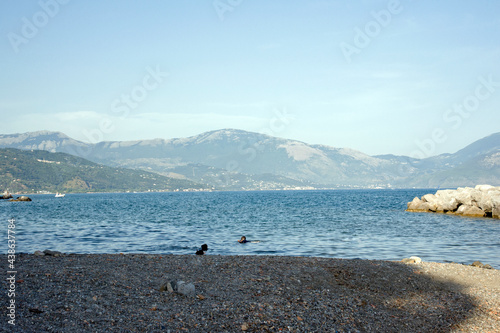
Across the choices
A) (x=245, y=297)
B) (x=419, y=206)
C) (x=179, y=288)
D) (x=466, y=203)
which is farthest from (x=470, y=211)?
(x=179, y=288)

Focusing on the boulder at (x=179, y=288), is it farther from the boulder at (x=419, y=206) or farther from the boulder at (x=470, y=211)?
the boulder at (x=419, y=206)

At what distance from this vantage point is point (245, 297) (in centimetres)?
1325

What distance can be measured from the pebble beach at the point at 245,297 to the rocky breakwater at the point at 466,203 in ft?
141

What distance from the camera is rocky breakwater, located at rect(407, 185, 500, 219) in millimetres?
55406

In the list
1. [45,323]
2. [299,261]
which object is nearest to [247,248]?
[299,261]

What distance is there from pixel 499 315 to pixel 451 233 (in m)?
26.2

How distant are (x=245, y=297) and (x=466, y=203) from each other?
5800cm

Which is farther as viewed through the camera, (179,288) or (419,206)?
(419,206)

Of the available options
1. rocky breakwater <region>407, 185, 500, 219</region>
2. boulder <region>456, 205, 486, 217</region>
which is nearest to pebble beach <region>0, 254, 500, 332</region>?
rocky breakwater <region>407, 185, 500, 219</region>

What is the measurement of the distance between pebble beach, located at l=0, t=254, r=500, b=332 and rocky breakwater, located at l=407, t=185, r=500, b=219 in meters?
42.9

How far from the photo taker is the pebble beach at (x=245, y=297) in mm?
10891

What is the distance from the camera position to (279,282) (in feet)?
50.1

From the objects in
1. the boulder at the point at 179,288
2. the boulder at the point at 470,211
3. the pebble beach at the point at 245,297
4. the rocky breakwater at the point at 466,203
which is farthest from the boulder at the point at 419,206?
the boulder at the point at 179,288

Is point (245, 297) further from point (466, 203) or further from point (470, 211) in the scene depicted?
point (466, 203)
